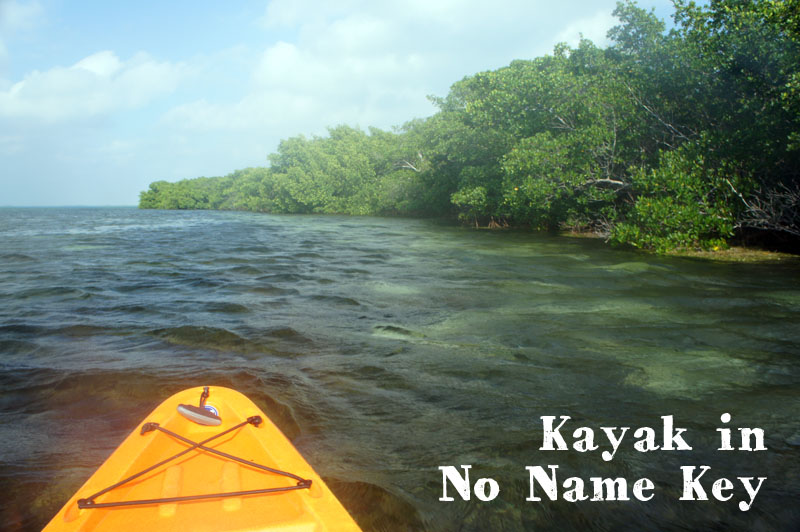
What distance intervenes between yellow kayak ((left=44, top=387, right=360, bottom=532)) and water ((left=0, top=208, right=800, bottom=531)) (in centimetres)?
67

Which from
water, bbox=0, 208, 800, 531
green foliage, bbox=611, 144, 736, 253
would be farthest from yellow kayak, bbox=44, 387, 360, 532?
green foliage, bbox=611, 144, 736, 253

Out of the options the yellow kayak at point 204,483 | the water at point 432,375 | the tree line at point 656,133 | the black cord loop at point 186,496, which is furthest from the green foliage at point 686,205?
the black cord loop at point 186,496

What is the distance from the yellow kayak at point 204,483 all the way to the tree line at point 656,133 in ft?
38.1

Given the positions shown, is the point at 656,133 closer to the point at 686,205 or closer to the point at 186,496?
the point at 686,205

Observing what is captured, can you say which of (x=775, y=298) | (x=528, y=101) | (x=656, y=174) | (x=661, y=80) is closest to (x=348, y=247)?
(x=528, y=101)

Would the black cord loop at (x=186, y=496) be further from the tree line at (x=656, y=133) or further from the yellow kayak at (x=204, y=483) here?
the tree line at (x=656, y=133)

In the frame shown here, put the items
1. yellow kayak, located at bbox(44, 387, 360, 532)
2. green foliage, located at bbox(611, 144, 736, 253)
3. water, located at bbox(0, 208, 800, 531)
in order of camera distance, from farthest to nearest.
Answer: green foliage, located at bbox(611, 144, 736, 253)
water, located at bbox(0, 208, 800, 531)
yellow kayak, located at bbox(44, 387, 360, 532)

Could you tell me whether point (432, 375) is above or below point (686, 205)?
below

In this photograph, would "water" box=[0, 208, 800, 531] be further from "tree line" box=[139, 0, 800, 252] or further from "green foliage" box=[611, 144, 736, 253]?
"tree line" box=[139, 0, 800, 252]

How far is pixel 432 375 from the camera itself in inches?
190

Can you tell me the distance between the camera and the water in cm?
304

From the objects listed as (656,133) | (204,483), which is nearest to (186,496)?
(204,483)

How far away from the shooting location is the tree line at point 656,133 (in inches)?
456

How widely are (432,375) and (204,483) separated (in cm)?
272
